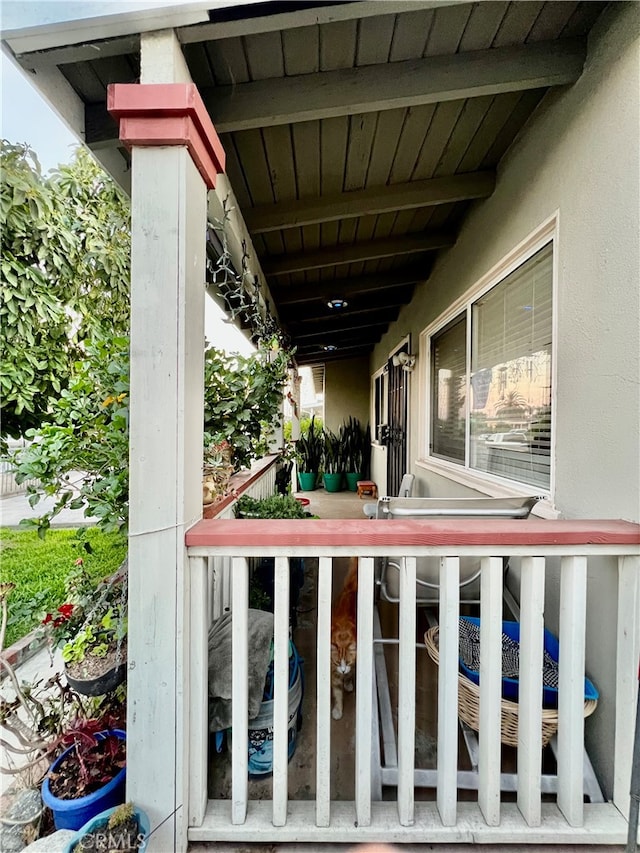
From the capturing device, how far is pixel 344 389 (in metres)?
8.45

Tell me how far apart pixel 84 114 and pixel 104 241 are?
6.04 feet

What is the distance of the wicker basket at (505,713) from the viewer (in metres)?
1.32

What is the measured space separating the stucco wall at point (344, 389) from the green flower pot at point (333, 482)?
134cm

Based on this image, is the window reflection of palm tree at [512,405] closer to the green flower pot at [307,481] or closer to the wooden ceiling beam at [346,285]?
the wooden ceiling beam at [346,285]

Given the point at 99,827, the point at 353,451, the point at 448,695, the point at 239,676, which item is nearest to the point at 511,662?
the point at 448,695

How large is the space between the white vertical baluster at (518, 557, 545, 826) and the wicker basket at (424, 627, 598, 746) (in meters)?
0.09

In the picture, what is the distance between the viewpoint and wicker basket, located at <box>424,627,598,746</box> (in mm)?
1317

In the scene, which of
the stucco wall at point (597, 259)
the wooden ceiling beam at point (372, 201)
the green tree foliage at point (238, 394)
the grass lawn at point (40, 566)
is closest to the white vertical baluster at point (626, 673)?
the stucco wall at point (597, 259)

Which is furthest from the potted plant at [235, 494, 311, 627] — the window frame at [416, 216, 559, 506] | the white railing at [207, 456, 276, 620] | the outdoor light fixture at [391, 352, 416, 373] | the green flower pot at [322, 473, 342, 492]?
the green flower pot at [322, 473, 342, 492]

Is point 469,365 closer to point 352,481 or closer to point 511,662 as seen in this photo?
point 511,662

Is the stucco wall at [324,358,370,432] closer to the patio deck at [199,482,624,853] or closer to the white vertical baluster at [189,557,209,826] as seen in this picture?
the patio deck at [199,482,624,853]

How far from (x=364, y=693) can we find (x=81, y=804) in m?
0.92

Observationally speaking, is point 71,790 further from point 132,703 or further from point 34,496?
point 34,496

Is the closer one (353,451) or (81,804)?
(81,804)
